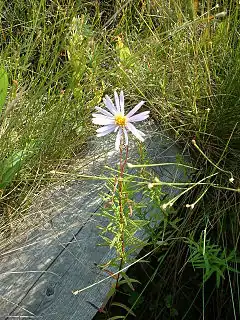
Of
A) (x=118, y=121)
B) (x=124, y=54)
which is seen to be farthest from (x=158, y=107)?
(x=118, y=121)

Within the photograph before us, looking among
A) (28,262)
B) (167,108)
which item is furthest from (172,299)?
(167,108)

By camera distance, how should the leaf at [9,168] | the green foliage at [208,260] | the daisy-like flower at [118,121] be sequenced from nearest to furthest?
the daisy-like flower at [118,121] → the green foliage at [208,260] → the leaf at [9,168]

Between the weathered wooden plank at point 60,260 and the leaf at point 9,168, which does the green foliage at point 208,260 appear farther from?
the leaf at point 9,168

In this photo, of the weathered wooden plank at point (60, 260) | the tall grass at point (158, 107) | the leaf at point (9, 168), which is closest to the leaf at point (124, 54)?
the tall grass at point (158, 107)

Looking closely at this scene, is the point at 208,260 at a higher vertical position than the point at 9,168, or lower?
lower

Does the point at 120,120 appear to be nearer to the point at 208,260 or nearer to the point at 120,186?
the point at 120,186

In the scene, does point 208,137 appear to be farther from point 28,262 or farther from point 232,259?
point 28,262

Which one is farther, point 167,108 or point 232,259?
point 167,108
